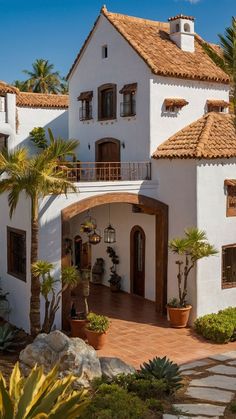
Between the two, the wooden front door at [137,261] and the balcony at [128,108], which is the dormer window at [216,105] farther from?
the wooden front door at [137,261]

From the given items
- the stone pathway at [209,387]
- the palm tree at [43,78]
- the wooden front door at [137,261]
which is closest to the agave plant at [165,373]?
the stone pathway at [209,387]

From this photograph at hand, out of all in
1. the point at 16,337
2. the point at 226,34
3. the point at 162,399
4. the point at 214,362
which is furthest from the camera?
the point at 16,337

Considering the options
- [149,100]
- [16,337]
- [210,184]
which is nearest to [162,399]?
[16,337]

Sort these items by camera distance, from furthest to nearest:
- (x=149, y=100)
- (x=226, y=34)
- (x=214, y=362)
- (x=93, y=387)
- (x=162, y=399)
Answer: (x=149, y=100) → (x=214, y=362) → (x=226, y=34) → (x=93, y=387) → (x=162, y=399)

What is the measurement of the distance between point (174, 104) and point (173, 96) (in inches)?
19.4

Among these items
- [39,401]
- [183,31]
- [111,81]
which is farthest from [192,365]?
[183,31]

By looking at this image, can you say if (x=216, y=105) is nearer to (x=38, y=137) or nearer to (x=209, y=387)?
(x=209, y=387)

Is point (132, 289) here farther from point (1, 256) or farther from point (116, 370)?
point (116, 370)

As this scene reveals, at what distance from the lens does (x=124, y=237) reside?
21.2m

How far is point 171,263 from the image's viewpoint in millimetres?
17984

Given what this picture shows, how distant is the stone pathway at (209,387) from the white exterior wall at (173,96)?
8.27 metres

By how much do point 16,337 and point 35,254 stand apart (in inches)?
125

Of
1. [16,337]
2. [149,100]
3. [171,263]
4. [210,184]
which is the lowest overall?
[16,337]

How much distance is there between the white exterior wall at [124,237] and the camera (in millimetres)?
19797
